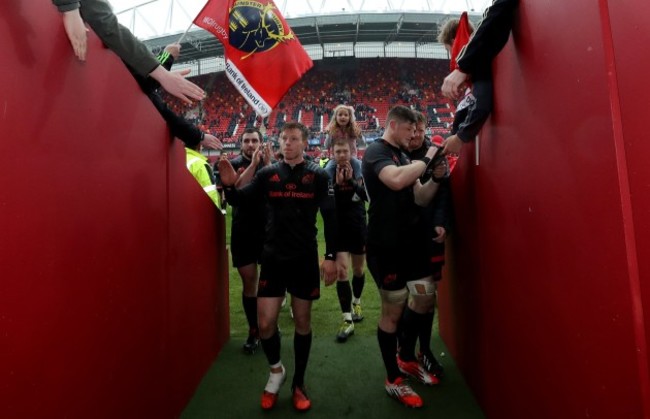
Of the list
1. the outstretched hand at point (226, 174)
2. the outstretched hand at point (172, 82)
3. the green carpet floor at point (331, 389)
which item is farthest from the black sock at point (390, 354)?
the outstretched hand at point (172, 82)

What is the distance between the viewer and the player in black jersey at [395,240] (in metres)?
2.71

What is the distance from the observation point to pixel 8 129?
1148 mm

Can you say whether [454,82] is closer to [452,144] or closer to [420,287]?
[452,144]

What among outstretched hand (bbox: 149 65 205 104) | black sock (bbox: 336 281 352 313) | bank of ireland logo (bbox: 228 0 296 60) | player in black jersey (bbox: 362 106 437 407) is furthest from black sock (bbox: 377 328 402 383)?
bank of ireland logo (bbox: 228 0 296 60)

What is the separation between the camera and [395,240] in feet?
8.79

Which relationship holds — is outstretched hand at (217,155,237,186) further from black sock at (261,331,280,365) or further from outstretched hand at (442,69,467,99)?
outstretched hand at (442,69,467,99)

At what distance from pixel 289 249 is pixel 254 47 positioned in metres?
1.85

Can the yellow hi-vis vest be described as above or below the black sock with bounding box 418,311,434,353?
above

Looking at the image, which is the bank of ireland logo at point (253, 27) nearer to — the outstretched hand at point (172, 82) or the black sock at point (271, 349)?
the outstretched hand at point (172, 82)

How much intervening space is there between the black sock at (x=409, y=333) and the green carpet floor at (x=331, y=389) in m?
0.23

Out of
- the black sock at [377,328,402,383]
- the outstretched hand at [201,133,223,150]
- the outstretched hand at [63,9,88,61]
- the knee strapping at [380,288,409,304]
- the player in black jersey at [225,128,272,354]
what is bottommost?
the black sock at [377,328,402,383]

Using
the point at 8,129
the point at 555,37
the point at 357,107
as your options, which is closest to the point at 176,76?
the point at 8,129

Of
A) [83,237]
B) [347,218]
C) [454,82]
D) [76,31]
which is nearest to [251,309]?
[347,218]

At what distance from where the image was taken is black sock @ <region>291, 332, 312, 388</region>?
280 centimetres
